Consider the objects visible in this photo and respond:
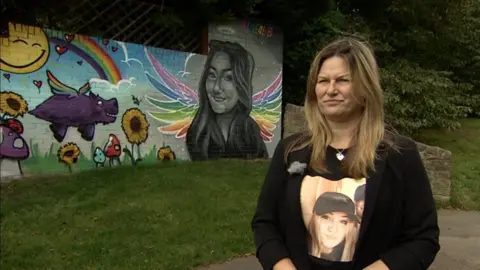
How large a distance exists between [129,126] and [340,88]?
7462mm

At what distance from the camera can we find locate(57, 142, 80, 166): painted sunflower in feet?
26.3

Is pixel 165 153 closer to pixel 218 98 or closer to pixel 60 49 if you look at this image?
pixel 218 98

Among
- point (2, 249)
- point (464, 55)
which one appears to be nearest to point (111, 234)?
point (2, 249)

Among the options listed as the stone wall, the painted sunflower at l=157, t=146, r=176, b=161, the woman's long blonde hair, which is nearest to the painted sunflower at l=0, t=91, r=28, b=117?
the painted sunflower at l=157, t=146, r=176, b=161

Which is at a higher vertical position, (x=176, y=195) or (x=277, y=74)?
(x=277, y=74)

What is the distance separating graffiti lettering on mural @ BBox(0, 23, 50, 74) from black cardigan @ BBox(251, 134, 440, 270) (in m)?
6.54

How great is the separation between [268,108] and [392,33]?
5.14 metres

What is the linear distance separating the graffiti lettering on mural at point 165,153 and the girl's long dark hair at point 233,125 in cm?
45

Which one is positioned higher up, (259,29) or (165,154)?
(259,29)

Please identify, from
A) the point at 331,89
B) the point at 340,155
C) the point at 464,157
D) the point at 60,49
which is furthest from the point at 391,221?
the point at 464,157

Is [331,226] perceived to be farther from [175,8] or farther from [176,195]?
[175,8]

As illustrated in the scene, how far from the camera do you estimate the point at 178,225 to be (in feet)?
18.9

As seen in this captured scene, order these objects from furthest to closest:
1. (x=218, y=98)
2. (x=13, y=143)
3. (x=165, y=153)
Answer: (x=218, y=98) → (x=165, y=153) → (x=13, y=143)

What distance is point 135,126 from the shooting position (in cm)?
913
